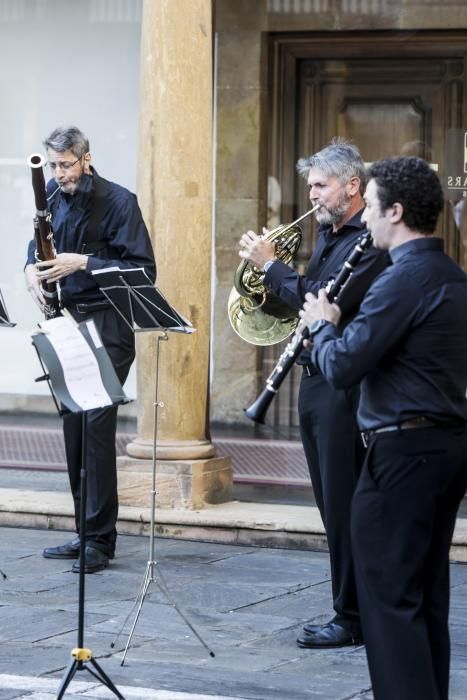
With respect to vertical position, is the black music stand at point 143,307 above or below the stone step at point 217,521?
above

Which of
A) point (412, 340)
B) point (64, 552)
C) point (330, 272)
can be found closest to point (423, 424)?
point (412, 340)

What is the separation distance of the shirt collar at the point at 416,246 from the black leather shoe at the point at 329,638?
203 centimetres

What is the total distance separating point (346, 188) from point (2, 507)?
344 cm

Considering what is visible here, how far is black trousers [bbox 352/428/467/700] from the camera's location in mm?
4254

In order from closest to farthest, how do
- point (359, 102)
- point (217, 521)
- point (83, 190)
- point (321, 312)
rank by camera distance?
point (321, 312), point (83, 190), point (217, 521), point (359, 102)

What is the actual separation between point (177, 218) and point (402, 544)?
434 cm

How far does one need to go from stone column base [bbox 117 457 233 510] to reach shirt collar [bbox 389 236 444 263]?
414 centimetres

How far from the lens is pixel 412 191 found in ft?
14.1

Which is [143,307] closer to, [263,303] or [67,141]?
[263,303]

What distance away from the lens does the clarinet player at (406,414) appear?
167 inches

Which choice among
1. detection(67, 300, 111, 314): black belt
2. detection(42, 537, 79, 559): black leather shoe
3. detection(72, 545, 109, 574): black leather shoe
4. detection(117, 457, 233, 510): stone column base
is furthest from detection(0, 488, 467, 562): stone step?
detection(67, 300, 111, 314): black belt

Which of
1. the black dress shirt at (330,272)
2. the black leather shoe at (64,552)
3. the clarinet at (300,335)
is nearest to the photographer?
the clarinet at (300,335)

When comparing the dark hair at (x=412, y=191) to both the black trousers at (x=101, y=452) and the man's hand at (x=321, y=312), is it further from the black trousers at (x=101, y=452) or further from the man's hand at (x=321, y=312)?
the black trousers at (x=101, y=452)

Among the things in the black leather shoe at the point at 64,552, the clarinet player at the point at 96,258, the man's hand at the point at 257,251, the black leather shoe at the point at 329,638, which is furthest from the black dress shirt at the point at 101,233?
the black leather shoe at the point at 329,638
